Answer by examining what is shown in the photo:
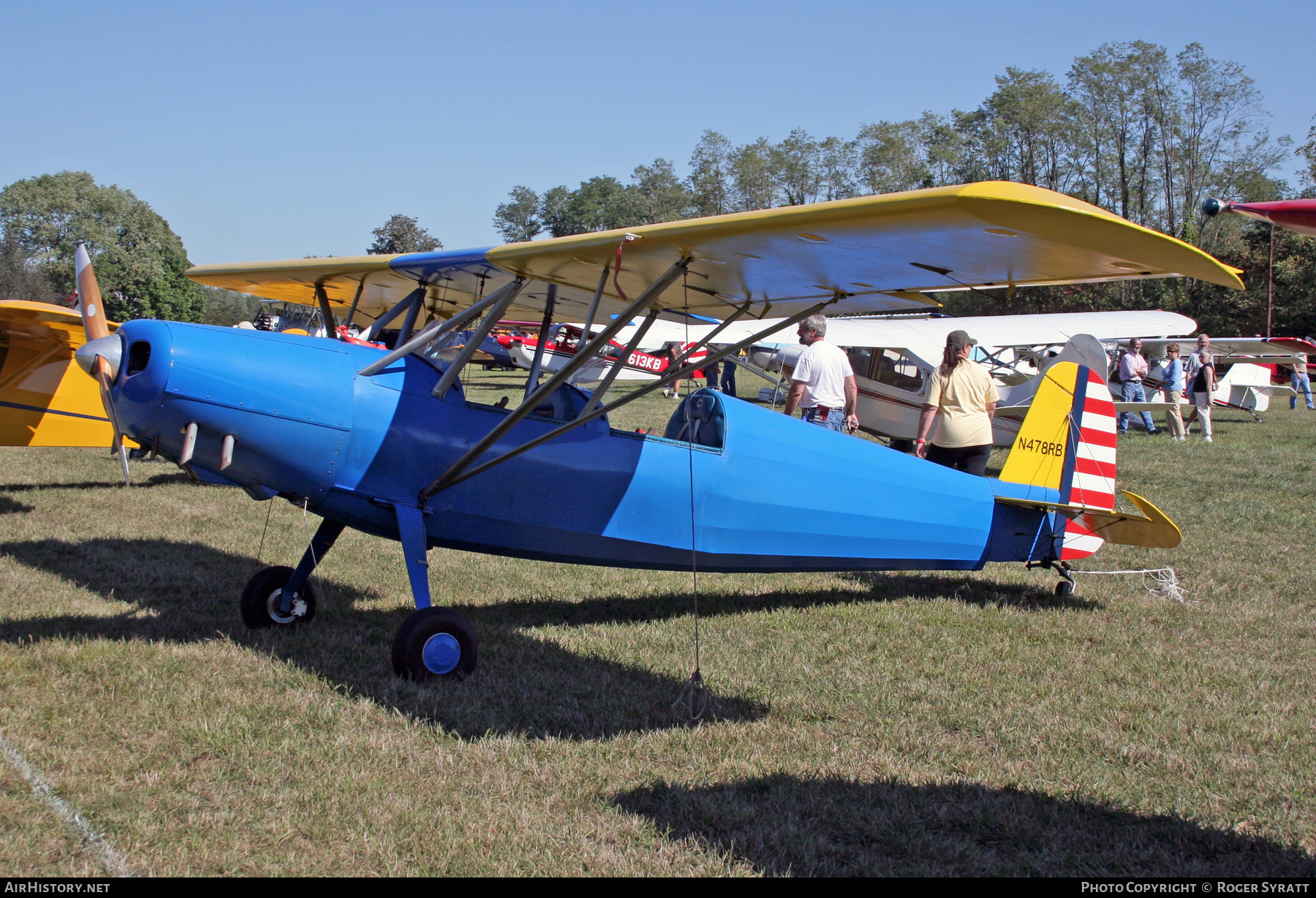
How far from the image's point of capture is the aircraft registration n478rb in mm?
3502

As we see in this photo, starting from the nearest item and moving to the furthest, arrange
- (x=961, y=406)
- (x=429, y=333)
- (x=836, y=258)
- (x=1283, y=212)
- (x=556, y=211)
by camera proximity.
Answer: (x=1283, y=212), (x=836, y=258), (x=429, y=333), (x=961, y=406), (x=556, y=211)

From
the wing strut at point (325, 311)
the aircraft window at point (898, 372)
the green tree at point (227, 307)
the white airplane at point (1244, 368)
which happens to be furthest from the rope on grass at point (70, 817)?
the green tree at point (227, 307)

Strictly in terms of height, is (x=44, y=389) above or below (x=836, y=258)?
below

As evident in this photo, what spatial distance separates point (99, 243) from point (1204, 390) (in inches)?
2808

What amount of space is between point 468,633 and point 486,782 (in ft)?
3.92

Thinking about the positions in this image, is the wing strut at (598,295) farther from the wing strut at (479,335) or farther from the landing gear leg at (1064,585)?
the landing gear leg at (1064,585)

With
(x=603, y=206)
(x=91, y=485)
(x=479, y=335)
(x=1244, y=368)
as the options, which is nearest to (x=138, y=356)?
(x=479, y=335)

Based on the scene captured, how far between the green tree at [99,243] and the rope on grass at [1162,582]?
64.9 meters

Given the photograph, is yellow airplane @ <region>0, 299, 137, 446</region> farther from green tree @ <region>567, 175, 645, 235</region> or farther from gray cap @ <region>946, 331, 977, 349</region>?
green tree @ <region>567, 175, 645, 235</region>

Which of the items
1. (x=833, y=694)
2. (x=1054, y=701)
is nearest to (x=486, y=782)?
(x=833, y=694)

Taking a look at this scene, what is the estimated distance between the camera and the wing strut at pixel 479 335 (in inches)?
171

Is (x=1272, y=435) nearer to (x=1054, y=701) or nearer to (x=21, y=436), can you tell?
(x=1054, y=701)

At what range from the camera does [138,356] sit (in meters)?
4.09

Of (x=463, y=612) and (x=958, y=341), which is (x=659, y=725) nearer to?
(x=463, y=612)
